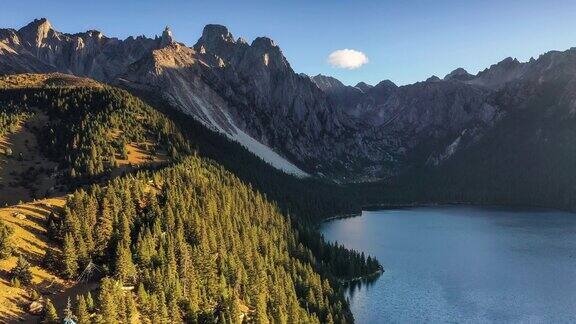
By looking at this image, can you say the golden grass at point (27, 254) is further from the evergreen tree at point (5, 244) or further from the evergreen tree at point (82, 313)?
the evergreen tree at point (82, 313)

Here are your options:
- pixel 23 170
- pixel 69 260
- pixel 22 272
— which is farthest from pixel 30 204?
pixel 23 170

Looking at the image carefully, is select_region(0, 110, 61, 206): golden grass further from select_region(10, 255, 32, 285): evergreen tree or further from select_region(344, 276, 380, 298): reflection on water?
select_region(344, 276, 380, 298): reflection on water

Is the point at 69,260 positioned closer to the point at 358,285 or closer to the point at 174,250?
the point at 174,250

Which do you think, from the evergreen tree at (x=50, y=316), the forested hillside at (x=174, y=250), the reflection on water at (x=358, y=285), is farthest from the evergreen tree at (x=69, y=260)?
the reflection on water at (x=358, y=285)

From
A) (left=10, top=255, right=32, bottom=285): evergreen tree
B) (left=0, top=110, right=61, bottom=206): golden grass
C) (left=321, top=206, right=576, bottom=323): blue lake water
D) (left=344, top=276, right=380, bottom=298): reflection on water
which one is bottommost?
(left=344, top=276, right=380, bottom=298): reflection on water

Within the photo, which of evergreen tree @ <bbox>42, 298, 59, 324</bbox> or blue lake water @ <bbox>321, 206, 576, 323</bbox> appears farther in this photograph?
blue lake water @ <bbox>321, 206, 576, 323</bbox>

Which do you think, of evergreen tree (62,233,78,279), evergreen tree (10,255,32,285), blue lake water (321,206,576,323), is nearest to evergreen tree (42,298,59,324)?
evergreen tree (10,255,32,285)

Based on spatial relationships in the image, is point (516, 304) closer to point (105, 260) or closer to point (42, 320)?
point (105, 260)

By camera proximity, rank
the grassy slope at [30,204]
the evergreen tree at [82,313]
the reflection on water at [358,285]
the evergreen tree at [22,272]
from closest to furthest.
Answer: the evergreen tree at [82,313], the grassy slope at [30,204], the evergreen tree at [22,272], the reflection on water at [358,285]
